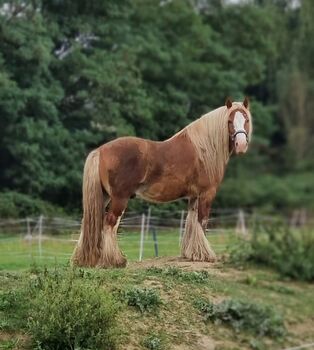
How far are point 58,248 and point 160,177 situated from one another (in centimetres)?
375

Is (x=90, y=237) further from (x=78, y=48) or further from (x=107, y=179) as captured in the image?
(x=78, y=48)

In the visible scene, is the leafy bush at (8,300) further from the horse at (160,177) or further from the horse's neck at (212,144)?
the horse's neck at (212,144)

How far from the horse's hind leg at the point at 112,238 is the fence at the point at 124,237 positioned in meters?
0.73

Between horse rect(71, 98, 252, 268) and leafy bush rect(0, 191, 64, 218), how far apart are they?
30.6 feet

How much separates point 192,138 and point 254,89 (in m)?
17.6

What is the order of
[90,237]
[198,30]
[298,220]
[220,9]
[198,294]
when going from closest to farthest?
[298,220]
[198,294]
[90,237]
[198,30]
[220,9]

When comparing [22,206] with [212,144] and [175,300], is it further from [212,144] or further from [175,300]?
[175,300]

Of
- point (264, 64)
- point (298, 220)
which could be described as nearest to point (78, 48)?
point (264, 64)

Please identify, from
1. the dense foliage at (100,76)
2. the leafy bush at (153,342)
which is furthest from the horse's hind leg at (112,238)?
the dense foliage at (100,76)

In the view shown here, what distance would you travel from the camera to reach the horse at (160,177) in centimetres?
801

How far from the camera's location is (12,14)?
65.3 feet

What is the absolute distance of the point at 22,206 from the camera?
18.3 metres

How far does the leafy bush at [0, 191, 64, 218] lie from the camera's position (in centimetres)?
1744

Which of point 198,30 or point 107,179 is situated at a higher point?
point 198,30
